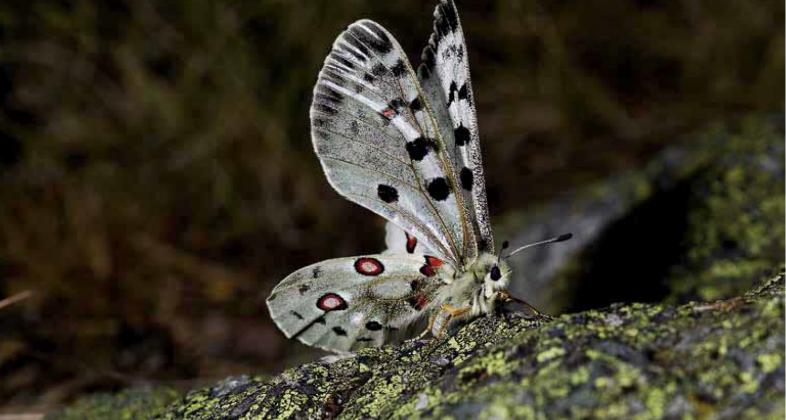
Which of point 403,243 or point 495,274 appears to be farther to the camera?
point 403,243

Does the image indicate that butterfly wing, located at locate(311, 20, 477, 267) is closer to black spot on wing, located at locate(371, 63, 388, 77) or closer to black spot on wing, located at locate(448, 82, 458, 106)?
black spot on wing, located at locate(371, 63, 388, 77)

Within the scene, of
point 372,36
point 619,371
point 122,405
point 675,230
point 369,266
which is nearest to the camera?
point 619,371

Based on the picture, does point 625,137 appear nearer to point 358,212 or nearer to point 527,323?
point 358,212

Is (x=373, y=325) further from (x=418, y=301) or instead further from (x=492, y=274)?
(x=492, y=274)

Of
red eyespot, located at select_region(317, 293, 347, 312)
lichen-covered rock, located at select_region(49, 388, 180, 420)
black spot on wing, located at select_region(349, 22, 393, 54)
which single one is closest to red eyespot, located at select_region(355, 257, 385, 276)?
red eyespot, located at select_region(317, 293, 347, 312)

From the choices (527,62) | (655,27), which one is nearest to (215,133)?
(527,62)

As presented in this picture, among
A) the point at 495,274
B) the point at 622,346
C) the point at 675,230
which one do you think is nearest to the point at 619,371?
the point at 622,346

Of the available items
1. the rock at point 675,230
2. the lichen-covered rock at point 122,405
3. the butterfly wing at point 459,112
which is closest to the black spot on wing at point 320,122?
the butterfly wing at point 459,112
